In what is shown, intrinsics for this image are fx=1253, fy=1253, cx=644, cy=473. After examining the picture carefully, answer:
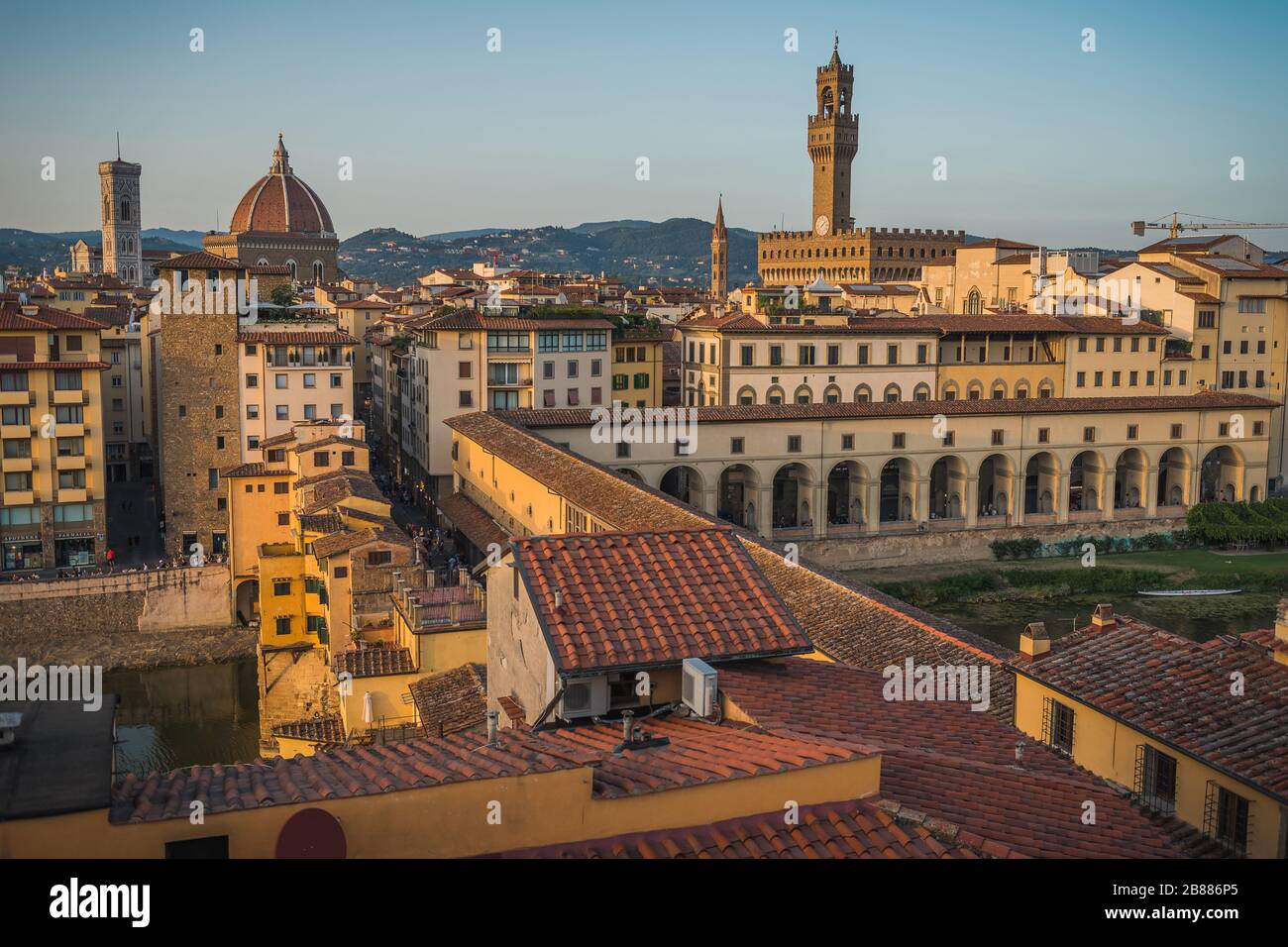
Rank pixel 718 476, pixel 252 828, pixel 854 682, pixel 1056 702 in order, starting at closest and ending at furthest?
1. pixel 252 828
2. pixel 854 682
3. pixel 1056 702
4. pixel 718 476

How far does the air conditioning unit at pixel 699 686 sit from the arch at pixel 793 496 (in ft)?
115

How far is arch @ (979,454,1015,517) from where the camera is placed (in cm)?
4644

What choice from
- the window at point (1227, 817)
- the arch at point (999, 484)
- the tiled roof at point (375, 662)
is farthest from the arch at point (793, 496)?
the window at point (1227, 817)

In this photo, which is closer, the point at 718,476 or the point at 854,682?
the point at 854,682

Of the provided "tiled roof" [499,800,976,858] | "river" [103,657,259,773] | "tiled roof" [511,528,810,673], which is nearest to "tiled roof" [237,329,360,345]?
"river" [103,657,259,773]

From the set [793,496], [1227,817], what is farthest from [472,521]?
[1227,817]

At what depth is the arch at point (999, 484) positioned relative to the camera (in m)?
46.4

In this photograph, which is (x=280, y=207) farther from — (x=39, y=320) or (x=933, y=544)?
(x=933, y=544)

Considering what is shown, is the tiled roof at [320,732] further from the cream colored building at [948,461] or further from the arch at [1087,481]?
the arch at [1087,481]

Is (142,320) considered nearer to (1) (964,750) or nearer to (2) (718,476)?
(2) (718,476)
